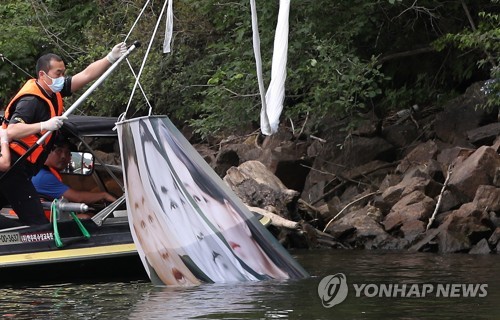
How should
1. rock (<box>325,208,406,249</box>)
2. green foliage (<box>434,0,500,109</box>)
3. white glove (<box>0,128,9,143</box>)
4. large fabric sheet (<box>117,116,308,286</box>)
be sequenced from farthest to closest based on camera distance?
green foliage (<box>434,0,500,109</box>), rock (<box>325,208,406,249</box>), white glove (<box>0,128,9,143</box>), large fabric sheet (<box>117,116,308,286</box>)

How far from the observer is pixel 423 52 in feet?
61.2

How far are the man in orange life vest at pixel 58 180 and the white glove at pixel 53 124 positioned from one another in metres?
1.12

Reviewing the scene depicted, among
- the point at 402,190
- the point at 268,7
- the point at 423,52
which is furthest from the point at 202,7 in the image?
the point at 402,190

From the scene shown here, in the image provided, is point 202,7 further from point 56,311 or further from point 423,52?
point 56,311

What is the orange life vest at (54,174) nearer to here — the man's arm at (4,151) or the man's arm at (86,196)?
the man's arm at (86,196)

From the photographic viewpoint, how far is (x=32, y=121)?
445 inches

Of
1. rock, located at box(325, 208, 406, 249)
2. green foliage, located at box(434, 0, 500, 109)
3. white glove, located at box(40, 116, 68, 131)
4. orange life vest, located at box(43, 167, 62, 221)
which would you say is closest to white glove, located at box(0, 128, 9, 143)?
white glove, located at box(40, 116, 68, 131)

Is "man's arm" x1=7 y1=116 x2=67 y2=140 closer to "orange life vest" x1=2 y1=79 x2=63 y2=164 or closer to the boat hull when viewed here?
"orange life vest" x1=2 y1=79 x2=63 y2=164

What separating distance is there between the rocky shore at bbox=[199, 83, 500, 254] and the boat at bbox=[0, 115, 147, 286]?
3.36 metres

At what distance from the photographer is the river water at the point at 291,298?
8977mm

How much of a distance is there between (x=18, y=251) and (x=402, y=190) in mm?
5777

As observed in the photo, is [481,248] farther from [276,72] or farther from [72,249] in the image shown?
[72,249]

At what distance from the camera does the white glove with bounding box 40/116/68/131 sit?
10.8m

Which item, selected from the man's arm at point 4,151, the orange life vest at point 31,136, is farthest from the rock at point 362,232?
the man's arm at point 4,151
